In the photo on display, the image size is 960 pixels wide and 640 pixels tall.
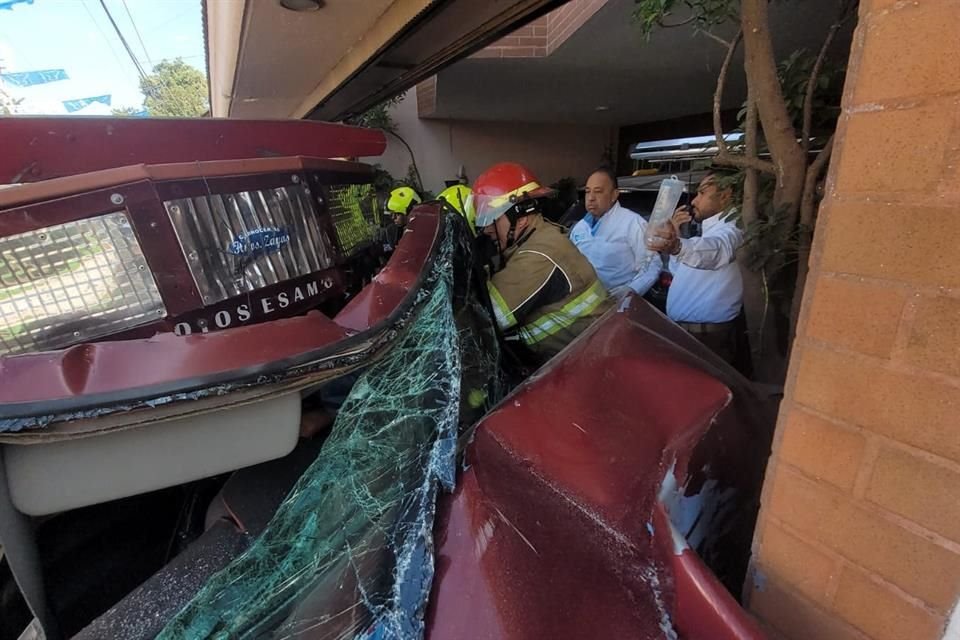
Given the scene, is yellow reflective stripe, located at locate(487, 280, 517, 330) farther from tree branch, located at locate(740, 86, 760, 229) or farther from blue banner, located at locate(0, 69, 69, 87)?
blue banner, located at locate(0, 69, 69, 87)

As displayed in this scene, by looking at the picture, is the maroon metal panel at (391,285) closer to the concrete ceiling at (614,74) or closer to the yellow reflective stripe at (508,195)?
the yellow reflective stripe at (508,195)

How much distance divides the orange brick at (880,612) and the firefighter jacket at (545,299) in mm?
1511

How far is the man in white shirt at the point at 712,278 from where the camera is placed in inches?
115

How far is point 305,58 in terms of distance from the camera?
163 inches

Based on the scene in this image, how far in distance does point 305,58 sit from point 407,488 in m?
4.21

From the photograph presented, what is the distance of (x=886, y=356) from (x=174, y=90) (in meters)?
40.3

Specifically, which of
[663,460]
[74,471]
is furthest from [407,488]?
[74,471]

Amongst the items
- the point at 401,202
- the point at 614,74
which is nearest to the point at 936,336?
the point at 401,202

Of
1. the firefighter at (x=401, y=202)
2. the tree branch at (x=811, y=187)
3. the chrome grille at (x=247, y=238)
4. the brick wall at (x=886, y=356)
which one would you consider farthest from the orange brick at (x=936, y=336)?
the firefighter at (x=401, y=202)

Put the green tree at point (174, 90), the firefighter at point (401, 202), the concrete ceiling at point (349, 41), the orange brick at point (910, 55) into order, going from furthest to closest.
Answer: the green tree at point (174, 90)
the firefighter at point (401, 202)
the concrete ceiling at point (349, 41)
the orange brick at point (910, 55)

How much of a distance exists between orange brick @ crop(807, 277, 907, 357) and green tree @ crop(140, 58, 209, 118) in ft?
105

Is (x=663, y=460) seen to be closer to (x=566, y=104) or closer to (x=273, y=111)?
(x=273, y=111)

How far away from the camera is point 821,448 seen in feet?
2.86

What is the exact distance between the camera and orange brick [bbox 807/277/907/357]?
75 centimetres
